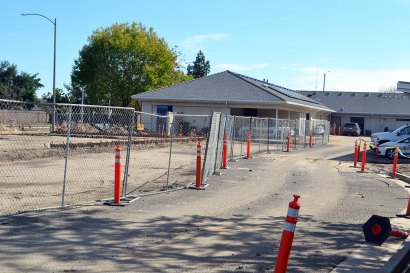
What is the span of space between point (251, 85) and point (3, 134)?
37.5 m

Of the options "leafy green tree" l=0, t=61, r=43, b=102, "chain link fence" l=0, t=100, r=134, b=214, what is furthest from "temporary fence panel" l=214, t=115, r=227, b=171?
"leafy green tree" l=0, t=61, r=43, b=102

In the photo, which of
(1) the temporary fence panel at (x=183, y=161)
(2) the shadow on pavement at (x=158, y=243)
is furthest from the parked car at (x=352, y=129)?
(2) the shadow on pavement at (x=158, y=243)

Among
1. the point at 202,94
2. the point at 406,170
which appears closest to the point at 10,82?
the point at 202,94

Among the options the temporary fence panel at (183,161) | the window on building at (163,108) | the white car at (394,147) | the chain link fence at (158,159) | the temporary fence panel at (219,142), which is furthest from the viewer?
the window on building at (163,108)

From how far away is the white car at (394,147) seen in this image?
2789 cm

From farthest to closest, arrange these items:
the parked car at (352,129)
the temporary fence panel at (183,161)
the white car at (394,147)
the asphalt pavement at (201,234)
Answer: the parked car at (352,129) → the white car at (394,147) → the temporary fence panel at (183,161) → the asphalt pavement at (201,234)

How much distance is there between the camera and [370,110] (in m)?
68.6

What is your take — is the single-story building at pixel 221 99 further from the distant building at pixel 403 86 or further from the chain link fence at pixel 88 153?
the distant building at pixel 403 86

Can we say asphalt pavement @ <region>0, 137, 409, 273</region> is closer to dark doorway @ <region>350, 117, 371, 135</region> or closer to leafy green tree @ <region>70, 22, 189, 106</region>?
leafy green tree @ <region>70, 22, 189, 106</region>

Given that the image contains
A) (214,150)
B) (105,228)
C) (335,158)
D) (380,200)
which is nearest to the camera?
(105,228)

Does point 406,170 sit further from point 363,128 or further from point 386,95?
point 386,95

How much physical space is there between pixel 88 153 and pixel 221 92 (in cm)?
2343

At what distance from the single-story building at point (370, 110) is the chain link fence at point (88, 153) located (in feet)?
137

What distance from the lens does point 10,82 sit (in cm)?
8931
